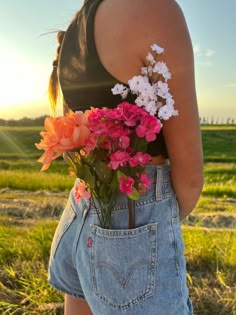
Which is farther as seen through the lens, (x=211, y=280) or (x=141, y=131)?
(x=211, y=280)

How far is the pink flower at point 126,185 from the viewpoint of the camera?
121cm

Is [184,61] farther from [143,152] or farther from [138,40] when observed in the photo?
[143,152]

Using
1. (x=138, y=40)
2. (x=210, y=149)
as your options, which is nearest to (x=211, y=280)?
(x=138, y=40)

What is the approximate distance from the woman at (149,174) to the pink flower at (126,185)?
85 millimetres

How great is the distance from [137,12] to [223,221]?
409cm

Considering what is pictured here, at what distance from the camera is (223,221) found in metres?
5.09

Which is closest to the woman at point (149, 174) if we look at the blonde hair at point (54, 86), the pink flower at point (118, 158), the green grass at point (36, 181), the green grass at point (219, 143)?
the pink flower at point (118, 158)

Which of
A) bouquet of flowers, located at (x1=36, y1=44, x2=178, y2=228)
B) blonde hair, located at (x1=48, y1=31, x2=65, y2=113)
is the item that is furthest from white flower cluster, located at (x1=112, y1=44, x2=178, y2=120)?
blonde hair, located at (x1=48, y1=31, x2=65, y2=113)

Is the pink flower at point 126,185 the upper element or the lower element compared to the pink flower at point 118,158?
lower

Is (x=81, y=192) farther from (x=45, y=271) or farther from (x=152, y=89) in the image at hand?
(x=45, y=271)

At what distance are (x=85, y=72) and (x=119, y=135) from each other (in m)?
0.23

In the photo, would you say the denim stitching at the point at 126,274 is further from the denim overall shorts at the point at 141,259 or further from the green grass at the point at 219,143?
the green grass at the point at 219,143

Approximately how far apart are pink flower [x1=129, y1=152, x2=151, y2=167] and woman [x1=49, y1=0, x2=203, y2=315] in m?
0.10

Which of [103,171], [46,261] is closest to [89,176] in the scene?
[103,171]
